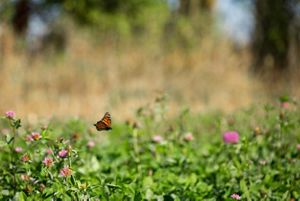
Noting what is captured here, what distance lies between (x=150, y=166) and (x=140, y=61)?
28.1ft

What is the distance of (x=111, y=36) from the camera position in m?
14.0

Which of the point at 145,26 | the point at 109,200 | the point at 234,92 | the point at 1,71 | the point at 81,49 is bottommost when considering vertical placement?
the point at 109,200

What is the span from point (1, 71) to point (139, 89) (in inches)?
93.2

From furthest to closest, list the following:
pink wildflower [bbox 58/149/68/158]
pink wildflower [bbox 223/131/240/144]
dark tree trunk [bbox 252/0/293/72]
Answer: dark tree trunk [bbox 252/0/293/72]
pink wildflower [bbox 223/131/240/144]
pink wildflower [bbox 58/149/68/158]

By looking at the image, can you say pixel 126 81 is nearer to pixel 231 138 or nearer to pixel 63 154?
pixel 231 138

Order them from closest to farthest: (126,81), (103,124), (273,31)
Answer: (103,124) → (126,81) → (273,31)

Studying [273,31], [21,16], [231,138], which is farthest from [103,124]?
[21,16]

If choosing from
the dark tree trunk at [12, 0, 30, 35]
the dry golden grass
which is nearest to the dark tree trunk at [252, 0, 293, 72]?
the dry golden grass

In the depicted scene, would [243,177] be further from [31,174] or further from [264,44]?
[264,44]

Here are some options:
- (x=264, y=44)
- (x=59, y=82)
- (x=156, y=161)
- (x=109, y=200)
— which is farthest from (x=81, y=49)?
(x=109, y=200)

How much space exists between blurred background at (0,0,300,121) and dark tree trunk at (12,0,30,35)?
26 mm

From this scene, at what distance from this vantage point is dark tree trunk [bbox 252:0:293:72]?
1216 cm

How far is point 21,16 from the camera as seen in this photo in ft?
47.8

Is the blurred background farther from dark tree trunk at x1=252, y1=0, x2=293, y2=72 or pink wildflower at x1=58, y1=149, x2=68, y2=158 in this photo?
pink wildflower at x1=58, y1=149, x2=68, y2=158
